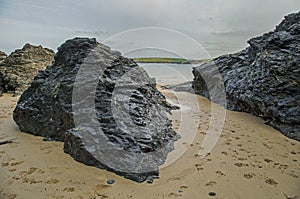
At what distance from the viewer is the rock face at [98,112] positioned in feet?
13.4

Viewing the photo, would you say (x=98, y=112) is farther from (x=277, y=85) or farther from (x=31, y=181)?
(x=277, y=85)

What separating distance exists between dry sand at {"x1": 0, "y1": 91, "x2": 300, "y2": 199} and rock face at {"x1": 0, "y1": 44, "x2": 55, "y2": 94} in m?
9.03

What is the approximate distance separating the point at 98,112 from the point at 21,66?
1267 centimetres

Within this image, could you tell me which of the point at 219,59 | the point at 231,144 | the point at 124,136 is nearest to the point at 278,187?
the point at 231,144

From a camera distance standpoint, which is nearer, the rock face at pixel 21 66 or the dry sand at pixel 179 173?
the dry sand at pixel 179 173

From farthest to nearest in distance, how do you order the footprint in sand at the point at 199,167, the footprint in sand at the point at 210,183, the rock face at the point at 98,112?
the footprint in sand at the point at 199,167, the rock face at the point at 98,112, the footprint in sand at the point at 210,183

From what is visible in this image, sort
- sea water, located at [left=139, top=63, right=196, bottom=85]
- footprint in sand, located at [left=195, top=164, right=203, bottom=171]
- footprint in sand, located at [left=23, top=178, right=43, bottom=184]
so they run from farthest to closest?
1. sea water, located at [left=139, top=63, right=196, bottom=85]
2. footprint in sand, located at [left=195, top=164, right=203, bottom=171]
3. footprint in sand, located at [left=23, top=178, right=43, bottom=184]

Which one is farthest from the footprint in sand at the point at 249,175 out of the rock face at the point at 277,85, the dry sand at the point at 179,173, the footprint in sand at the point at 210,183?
the rock face at the point at 277,85

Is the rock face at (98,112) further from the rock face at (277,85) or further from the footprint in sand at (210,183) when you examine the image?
the rock face at (277,85)

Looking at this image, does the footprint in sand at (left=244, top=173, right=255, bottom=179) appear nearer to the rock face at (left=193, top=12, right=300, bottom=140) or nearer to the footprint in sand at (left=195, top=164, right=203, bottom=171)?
the footprint in sand at (left=195, top=164, right=203, bottom=171)

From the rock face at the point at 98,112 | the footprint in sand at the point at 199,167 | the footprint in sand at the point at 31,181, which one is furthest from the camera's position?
the footprint in sand at the point at 199,167

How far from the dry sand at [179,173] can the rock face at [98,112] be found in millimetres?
252

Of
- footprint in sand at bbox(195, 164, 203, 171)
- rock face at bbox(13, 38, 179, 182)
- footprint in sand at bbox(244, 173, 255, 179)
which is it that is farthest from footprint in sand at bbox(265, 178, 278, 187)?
rock face at bbox(13, 38, 179, 182)

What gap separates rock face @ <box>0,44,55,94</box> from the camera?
13469 millimetres
